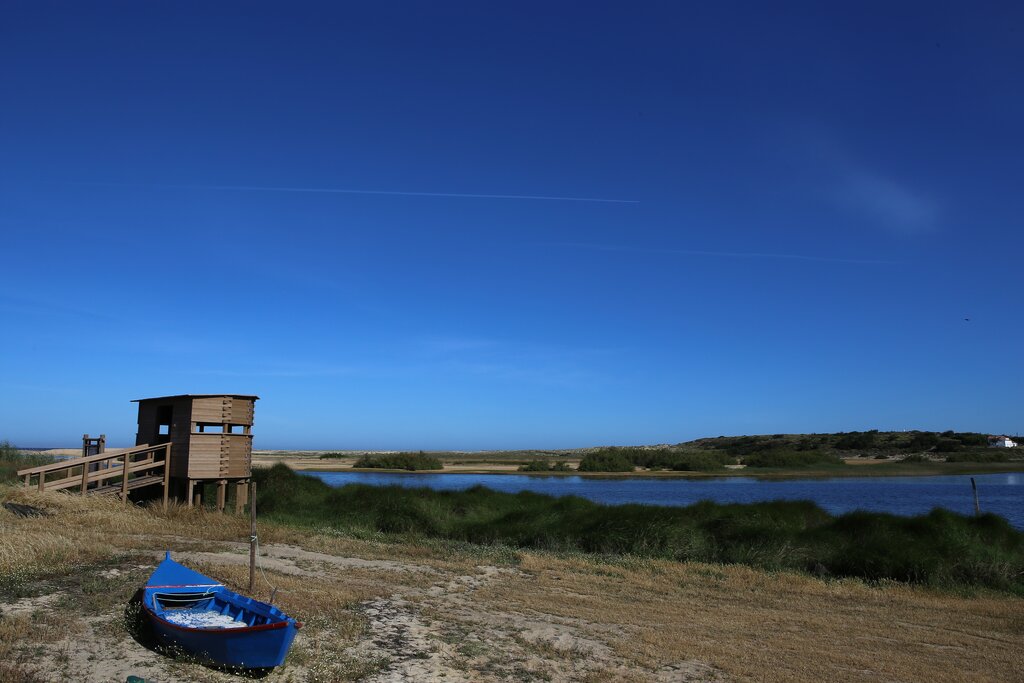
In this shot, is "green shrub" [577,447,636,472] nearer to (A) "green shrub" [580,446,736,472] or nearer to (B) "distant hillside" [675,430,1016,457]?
(A) "green shrub" [580,446,736,472]

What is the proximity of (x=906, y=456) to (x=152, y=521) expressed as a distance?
298 feet

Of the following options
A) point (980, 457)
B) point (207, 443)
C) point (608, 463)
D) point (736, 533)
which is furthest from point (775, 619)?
point (980, 457)

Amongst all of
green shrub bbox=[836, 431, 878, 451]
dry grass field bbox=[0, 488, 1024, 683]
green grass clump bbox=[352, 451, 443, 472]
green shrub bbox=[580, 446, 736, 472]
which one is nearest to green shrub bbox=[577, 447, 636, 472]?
green shrub bbox=[580, 446, 736, 472]

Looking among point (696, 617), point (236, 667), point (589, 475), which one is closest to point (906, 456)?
point (589, 475)

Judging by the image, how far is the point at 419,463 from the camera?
9156cm

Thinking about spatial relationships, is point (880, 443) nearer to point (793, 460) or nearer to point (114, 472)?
point (793, 460)

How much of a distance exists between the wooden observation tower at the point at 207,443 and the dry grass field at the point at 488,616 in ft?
15.8

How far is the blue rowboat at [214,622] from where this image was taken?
8820mm

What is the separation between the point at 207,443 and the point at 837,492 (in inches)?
1681

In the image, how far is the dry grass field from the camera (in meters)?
9.88

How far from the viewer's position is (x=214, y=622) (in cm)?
1050

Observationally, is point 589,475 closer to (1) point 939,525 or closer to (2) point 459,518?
(2) point 459,518

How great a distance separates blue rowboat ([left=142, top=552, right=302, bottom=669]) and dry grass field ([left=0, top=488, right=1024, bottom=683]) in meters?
0.34

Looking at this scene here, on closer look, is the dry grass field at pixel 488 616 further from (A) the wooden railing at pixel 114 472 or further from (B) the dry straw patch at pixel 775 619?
(A) the wooden railing at pixel 114 472
